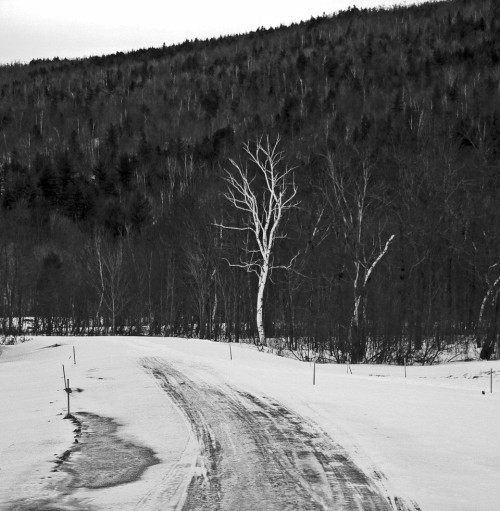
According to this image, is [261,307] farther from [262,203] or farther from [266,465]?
[266,465]

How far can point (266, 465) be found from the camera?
944 cm

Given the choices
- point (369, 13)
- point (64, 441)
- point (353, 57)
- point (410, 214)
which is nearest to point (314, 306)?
point (410, 214)

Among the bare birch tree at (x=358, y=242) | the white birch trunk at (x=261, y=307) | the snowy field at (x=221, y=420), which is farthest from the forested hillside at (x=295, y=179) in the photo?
the snowy field at (x=221, y=420)

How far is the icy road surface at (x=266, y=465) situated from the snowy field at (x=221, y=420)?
0.20m

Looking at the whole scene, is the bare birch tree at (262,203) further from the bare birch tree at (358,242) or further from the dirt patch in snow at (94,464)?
the dirt patch in snow at (94,464)

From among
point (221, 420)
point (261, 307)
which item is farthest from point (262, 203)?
point (221, 420)

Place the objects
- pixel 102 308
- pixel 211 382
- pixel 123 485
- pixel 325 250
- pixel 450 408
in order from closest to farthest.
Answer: pixel 123 485 < pixel 450 408 < pixel 211 382 < pixel 325 250 < pixel 102 308

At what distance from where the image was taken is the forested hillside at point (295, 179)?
34.2 metres

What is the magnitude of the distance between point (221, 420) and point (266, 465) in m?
3.27

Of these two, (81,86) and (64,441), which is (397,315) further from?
(81,86)

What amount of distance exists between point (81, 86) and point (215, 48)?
28098 mm

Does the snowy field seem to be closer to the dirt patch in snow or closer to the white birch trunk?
the dirt patch in snow

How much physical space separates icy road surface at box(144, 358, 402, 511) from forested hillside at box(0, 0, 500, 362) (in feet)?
55.2

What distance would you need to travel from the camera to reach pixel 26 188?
9644 cm
